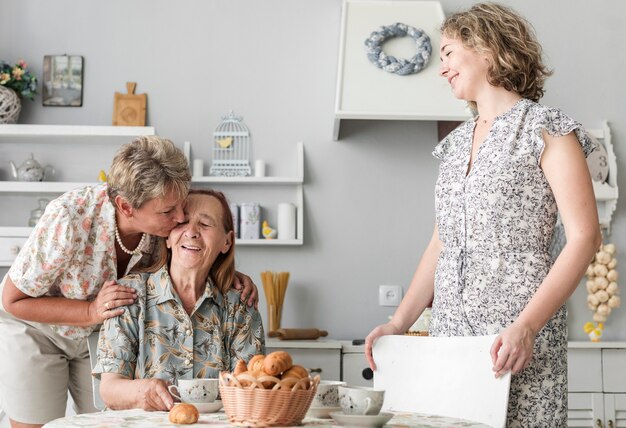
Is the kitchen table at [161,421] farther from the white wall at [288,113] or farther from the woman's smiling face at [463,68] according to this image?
the white wall at [288,113]

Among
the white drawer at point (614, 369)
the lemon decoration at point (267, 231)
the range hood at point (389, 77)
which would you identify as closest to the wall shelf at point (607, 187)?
the white drawer at point (614, 369)

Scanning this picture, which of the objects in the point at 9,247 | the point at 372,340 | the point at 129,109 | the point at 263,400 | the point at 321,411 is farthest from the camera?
the point at 129,109

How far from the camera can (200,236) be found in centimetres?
188

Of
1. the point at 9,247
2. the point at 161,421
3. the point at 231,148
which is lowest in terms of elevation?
the point at 161,421

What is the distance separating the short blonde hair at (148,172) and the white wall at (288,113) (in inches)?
64.9

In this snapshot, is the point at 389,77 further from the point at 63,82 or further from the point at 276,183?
the point at 63,82

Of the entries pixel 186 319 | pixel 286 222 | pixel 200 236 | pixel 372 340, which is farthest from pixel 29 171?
pixel 372 340

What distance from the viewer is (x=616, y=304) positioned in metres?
3.51

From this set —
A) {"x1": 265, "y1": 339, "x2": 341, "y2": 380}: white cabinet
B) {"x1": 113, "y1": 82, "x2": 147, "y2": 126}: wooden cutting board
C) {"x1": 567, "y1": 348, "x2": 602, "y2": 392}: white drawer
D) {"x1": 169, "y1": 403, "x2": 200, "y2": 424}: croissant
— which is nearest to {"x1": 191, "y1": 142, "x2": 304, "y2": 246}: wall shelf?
{"x1": 113, "y1": 82, "x2": 147, "y2": 126}: wooden cutting board

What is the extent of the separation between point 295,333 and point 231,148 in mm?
885

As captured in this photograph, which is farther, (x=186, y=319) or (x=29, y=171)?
(x=29, y=171)

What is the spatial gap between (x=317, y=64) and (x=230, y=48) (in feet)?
1.30

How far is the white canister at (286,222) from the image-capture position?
352 cm

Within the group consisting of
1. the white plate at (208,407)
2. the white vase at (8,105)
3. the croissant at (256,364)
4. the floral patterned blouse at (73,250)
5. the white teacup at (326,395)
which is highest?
the white vase at (8,105)
